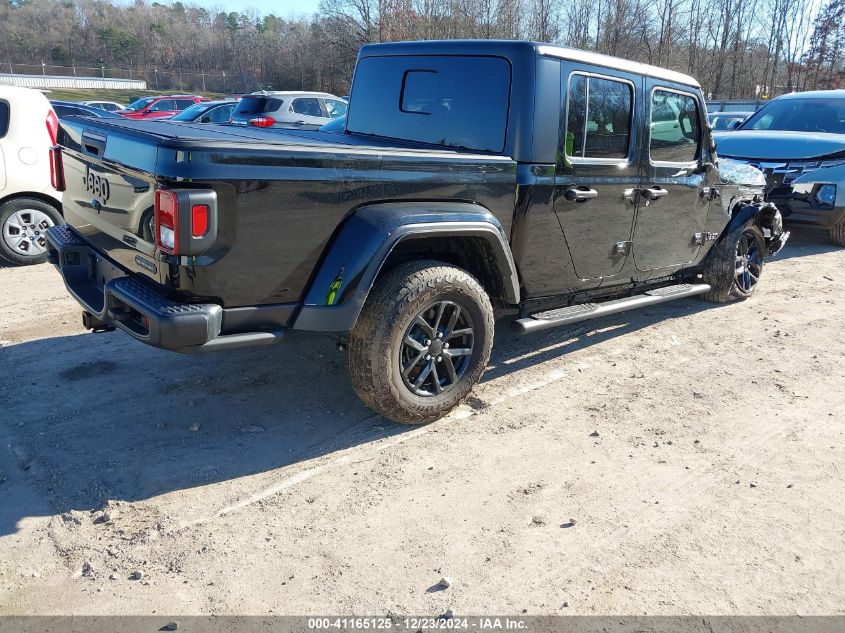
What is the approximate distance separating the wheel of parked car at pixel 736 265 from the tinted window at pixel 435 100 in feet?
9.79

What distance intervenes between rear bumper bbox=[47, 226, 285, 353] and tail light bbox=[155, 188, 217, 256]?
0.86 ft

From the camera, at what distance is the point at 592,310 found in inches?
187

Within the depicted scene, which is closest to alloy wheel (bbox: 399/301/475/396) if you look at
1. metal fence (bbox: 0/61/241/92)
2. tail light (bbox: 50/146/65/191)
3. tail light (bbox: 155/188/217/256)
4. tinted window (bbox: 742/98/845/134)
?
tail light (bbox: 155/188/217/256)

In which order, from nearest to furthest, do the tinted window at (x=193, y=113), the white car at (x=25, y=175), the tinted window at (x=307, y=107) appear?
the white car at (x=25, y=175) < the tinted window at (x=307, y=107) < the tinted window at (x=193, y=113)

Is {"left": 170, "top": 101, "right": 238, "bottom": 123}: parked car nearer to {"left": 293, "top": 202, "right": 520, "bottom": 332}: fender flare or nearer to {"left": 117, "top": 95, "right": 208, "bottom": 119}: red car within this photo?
{"left": 117, "top": 95, "right": 208, "bottom": 119}: red car

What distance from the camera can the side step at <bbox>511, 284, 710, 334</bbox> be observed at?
4.34 m

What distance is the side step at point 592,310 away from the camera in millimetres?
4340

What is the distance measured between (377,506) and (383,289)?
1074 millimetres

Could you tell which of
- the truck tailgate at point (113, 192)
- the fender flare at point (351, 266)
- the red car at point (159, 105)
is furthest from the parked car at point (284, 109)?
the fender flare at point (351, 266)

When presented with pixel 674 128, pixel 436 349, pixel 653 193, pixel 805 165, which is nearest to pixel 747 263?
pixel 674 128

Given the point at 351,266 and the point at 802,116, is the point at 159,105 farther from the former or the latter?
the point at 351,266

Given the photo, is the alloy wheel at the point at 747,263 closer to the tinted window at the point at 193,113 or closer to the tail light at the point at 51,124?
the tail light at the point at 51,124

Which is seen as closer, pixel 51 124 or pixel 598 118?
pixel 598 118

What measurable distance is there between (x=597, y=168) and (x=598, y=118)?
318mm
